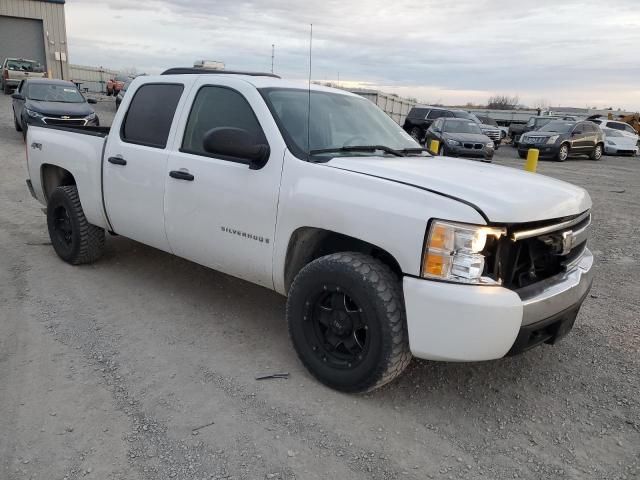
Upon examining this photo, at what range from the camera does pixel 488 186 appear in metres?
3.08

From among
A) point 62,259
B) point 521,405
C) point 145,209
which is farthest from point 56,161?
point 521,405

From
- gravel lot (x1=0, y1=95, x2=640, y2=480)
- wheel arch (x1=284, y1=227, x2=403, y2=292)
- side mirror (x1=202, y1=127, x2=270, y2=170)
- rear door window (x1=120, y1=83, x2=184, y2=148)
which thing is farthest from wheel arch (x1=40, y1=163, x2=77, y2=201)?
wheel arch (x1=284, y1=227, x2=403, y2=292)

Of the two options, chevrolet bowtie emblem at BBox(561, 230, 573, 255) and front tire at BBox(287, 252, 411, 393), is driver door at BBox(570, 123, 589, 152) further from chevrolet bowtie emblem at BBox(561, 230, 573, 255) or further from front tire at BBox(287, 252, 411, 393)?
front tire at BBox(287, 252, 411, 393)

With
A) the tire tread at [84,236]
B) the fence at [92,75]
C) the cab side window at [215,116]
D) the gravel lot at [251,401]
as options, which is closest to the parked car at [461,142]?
the gravel lot at [251,401]

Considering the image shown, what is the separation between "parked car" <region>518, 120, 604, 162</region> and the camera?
66.6 feet

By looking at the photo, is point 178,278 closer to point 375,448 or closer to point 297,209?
point 297,209

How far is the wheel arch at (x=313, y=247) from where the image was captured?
11.2 feet

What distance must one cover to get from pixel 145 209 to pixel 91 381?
1551mm

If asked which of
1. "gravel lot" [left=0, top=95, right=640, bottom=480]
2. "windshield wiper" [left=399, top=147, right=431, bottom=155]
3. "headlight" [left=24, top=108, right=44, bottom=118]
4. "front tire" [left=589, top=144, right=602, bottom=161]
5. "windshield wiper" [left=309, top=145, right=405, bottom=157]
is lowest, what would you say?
"front tire" [left=589, top=144, right=602, bottom=161]

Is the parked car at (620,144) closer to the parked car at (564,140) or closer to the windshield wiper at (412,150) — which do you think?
the parked car at (564,140)

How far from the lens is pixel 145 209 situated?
14.5ft

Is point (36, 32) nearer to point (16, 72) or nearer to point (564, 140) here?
point (16, 72)

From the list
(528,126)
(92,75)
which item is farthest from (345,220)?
(92,75)

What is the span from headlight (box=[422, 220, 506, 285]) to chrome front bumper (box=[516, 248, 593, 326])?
30 centimetres
